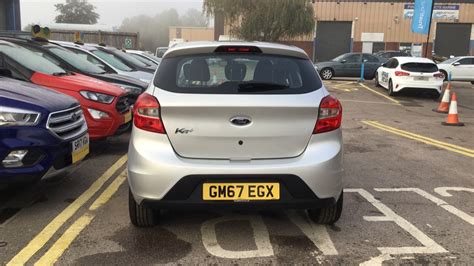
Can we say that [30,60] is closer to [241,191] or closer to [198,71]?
[198,71]

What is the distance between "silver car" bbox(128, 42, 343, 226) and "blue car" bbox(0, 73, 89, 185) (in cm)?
111

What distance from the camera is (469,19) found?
152 ft

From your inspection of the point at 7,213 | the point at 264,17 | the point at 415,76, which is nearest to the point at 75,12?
the point at 264,17

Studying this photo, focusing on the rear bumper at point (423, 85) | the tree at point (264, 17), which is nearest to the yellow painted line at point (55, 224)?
the rear bumper at point (423, 85)

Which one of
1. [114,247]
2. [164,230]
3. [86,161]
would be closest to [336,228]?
[164,230]

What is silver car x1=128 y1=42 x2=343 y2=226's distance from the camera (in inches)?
138

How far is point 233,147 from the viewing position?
11.7ft

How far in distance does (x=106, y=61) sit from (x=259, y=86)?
749cm

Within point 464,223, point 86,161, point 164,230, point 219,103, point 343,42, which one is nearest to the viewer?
point 219,103

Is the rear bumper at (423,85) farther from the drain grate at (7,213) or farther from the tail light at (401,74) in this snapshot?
the drain grate at (7,213)

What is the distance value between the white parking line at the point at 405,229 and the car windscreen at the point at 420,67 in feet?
41.2

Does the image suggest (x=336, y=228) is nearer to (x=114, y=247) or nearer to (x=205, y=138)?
(x=205, y=138)

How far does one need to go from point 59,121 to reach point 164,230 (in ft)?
5.19

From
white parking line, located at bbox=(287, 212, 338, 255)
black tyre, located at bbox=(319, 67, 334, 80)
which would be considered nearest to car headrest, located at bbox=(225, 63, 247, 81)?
white parking line, located at bbox=(287, 212, 338, 255)
